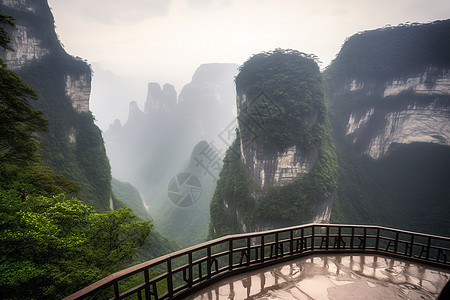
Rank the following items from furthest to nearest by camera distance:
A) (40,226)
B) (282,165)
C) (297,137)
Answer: (282,165), (297,137), (40,226)

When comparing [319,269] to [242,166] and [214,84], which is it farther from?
[214,84]

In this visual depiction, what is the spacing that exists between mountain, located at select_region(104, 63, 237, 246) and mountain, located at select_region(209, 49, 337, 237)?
42.0 metres

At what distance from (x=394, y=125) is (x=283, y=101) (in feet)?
89.5

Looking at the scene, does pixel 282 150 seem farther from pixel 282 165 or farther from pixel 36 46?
Answer: pixel 36 46

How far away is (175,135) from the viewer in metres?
118

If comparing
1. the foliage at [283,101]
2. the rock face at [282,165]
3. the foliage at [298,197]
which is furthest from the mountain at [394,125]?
the foliage at [283,101]

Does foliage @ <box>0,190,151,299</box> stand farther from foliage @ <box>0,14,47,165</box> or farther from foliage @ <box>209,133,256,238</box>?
foliage @ <box>209,133,256,238</box>

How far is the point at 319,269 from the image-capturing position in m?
4.30

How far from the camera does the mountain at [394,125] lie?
103 ft

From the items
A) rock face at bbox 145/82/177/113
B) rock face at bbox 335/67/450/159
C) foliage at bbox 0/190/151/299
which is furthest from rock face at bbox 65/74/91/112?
rock face at bbox 145/82/177/113

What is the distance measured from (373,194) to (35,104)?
56491mm

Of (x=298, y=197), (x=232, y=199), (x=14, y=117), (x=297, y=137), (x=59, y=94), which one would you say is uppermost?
(x=59, y=94)

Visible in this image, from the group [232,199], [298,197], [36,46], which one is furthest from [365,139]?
[36,46]

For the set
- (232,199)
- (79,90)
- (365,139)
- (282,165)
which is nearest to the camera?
(282,165)
